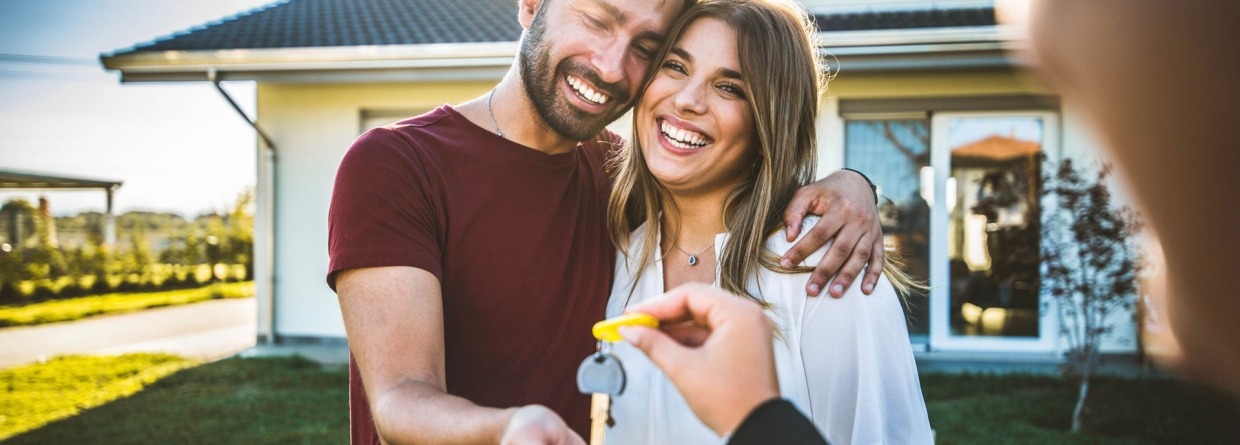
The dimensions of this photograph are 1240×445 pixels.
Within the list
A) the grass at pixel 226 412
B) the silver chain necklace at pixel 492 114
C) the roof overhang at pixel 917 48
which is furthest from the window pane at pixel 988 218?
the silver chain necklace at pixel 492 114

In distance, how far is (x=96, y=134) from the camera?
16.9 metres

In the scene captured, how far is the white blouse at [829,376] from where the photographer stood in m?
1.88

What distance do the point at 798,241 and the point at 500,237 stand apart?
0.76m

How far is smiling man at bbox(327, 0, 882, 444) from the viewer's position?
1739mm

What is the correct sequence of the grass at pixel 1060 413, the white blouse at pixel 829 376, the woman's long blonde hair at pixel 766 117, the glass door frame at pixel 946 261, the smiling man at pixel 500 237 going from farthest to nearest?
the glass door frame at pixel 946 261
the grass at pixel 1060 413
the woman's long blonde hair at pixel 766 117
the white blouse at pixel 829 376
the smiling man at pixel 500 237

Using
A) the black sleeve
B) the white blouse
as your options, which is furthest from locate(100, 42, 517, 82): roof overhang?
the black sleeve

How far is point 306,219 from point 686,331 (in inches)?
339

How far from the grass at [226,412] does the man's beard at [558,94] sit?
3.88 meters

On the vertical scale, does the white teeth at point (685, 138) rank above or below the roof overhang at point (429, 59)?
below

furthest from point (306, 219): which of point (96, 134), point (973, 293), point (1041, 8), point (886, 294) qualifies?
point (96, 134)

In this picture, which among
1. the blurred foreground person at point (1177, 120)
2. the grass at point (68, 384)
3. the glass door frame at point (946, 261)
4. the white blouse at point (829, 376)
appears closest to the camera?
the blurred foreground person at point (1177, 120)

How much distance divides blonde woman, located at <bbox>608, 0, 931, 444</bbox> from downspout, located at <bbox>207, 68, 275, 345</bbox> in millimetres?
7478

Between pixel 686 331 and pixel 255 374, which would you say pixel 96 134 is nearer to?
pixel 255 374

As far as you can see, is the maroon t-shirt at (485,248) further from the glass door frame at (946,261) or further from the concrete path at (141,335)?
the concrete path at (141,335)
